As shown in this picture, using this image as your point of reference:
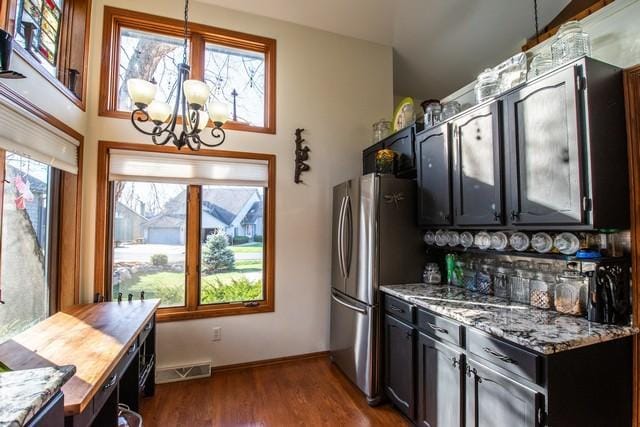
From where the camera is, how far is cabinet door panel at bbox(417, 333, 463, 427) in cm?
176

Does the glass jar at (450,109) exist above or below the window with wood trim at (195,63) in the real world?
below

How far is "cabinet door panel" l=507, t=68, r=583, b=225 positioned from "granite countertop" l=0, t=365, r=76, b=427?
83.1 inches

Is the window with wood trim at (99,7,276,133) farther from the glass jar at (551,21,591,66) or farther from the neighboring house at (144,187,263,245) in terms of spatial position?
the glass jar at (551,21,591,66)

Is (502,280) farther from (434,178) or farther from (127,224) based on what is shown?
(127,224)

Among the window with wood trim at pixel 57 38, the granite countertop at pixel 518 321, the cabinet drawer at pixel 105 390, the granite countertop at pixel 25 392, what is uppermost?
the window with wood trim at pixel 57 38

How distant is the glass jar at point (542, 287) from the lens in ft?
6.07

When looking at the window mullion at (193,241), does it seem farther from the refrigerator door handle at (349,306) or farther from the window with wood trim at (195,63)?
the refrigerator door handle at (349,306)

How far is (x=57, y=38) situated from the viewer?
2.57 meters

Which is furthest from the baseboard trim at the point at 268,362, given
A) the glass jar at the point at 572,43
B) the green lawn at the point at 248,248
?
the glass jar at the point at 572,43

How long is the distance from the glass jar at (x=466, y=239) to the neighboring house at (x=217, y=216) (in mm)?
1976

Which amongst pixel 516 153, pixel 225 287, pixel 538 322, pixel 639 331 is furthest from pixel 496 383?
pixel 225 287

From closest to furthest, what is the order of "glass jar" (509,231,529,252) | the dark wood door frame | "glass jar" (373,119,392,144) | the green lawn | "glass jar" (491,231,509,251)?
the dark wood door frame < "glass jar" (509,231,529,252) < "glass jar" (491,231,509,251) < the green lawn < "glass jar" (373,119,392,144)

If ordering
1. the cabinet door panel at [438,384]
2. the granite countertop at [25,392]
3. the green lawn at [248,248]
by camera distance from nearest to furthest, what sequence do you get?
the granite countertop at [25,392], the cabinet door panel at [438,384], the green lawn at [248,248]

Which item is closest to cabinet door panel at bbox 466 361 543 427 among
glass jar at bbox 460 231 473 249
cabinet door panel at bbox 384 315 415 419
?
cabinet door panel at bbox 384 315 415 419
